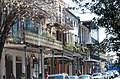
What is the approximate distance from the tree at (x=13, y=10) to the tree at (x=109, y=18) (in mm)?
9028

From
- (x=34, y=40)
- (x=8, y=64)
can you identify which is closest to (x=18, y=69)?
(x=8, y=64)

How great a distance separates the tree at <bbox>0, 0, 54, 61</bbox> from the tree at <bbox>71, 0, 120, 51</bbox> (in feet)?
29.6

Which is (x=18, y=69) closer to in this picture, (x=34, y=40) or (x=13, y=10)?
(x=34, y=40)

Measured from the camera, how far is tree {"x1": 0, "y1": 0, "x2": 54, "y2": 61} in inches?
714

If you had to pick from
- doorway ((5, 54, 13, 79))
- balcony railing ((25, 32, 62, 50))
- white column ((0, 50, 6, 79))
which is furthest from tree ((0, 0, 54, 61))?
doorway ((5, 54, 13, 79))

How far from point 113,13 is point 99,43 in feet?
3.15

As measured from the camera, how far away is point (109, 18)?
9.07 m

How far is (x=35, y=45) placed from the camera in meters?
31.0

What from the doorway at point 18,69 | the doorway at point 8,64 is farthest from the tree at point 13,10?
the doorway at point 18,69

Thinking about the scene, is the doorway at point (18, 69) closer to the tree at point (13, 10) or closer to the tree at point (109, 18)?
the tree at point (13, 10)

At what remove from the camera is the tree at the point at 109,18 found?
8.97 metres

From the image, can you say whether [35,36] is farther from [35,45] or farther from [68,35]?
[68,35]

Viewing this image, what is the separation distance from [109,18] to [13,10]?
9.78m

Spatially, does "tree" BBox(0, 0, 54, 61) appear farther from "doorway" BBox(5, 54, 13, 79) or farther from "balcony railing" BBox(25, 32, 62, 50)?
"doorway" BBox(5, 54, 13, 79)
